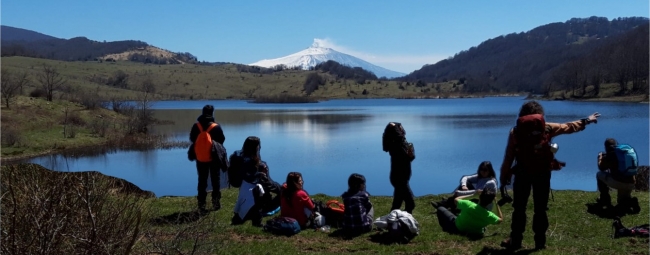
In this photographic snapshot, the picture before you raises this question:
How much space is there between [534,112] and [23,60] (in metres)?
184

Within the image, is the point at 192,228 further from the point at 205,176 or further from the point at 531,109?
the point at 205,176

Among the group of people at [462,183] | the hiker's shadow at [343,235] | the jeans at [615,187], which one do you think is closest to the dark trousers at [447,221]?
the group of people at [462,183]

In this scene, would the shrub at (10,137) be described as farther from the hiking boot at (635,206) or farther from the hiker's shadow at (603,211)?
the hiking boot at (635,206)

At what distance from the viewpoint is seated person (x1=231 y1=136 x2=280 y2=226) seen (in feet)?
30.6

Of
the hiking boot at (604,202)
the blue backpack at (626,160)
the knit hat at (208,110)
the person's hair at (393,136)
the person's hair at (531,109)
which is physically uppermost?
the person's hair at (531,109)

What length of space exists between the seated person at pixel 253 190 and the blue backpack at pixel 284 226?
22.0 inches

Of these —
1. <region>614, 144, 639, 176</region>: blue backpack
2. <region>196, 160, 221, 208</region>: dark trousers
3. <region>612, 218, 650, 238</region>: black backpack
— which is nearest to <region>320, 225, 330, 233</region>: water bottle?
<region>196, 160, 221, 208</region>: dark trousers

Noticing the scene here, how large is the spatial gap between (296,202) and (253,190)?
883 mm

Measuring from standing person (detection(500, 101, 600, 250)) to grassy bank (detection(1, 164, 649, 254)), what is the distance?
369 millimetres

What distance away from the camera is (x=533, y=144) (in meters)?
6.89

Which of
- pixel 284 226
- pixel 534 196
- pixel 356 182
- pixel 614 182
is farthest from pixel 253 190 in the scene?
pixel 614 182

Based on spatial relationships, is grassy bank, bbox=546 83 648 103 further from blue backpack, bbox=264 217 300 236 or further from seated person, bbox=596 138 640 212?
blue backpack, bbox=264 217 300 236

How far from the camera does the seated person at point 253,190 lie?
367 inches

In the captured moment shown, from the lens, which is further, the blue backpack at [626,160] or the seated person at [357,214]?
the blue backpack at [626,160]
